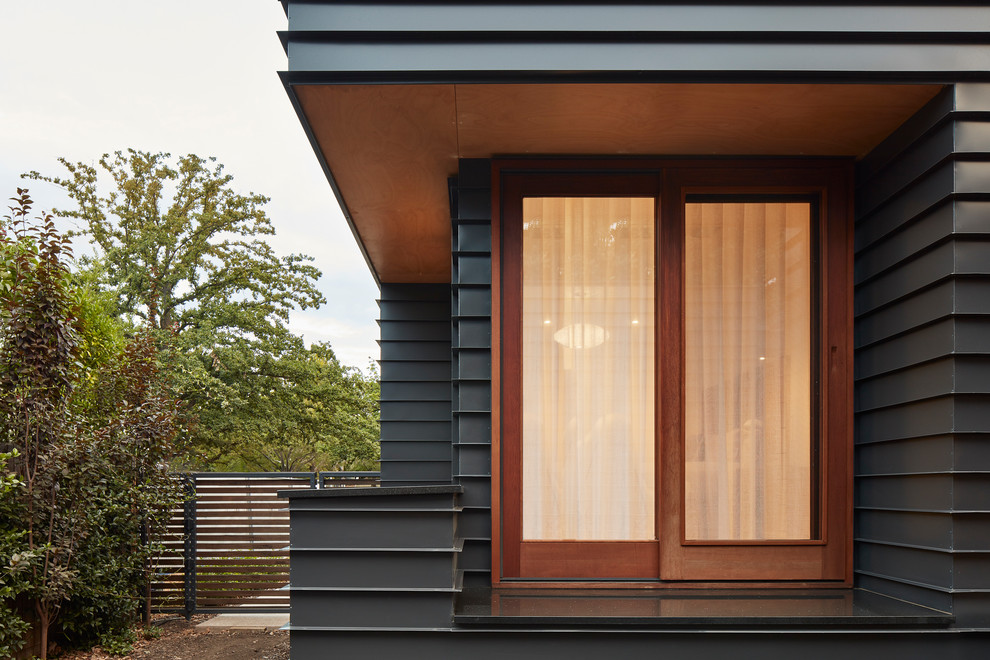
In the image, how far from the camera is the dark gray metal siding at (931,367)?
2836mm

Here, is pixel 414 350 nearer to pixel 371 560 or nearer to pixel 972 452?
pixel 371 560

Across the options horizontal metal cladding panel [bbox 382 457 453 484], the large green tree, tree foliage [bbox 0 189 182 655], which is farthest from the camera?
the large green tree

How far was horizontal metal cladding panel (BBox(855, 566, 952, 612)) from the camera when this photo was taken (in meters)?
2.88

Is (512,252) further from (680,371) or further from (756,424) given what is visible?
(756,424)

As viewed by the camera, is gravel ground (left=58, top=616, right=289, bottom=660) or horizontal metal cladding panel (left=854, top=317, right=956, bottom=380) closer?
horizontal metal cladding panel (left=854, top=317, right=956, bottom=380)

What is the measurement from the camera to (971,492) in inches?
111

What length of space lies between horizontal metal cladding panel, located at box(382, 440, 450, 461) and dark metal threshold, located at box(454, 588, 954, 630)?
3.90 metres

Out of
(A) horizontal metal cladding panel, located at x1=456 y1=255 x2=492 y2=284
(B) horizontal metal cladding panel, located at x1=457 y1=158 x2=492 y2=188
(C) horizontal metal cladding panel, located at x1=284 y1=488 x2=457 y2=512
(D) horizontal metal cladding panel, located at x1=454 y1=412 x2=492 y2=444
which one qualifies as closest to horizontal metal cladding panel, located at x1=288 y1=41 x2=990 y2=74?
(B) horizontal metal cladding panel, located at x1=457 y1=158 x2=492 y2=188

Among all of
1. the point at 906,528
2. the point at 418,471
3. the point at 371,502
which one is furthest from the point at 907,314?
the point at 418,471

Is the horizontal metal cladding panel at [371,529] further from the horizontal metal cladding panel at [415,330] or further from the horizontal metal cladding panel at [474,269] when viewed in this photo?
the horizontal metal cladding panel at [415,330]

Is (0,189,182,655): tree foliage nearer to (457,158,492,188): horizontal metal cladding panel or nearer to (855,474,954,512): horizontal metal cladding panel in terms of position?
(457,158,492,188): horizontal metal cladding panel

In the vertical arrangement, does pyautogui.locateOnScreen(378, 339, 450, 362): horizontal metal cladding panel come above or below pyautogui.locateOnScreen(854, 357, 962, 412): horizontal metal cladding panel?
above

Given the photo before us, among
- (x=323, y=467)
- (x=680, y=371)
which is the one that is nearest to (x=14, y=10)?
(x=323, y=467)

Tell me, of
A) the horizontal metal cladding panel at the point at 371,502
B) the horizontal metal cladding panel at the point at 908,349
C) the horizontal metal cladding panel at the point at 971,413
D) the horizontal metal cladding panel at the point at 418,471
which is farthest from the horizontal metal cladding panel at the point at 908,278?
the horizontal metal cladding panel at the point at 418,471
